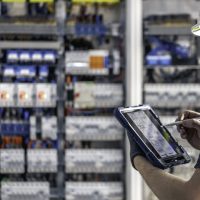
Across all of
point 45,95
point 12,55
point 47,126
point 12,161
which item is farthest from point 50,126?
point 12,55

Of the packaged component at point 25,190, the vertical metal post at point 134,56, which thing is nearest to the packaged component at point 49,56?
the vertical metal post at point 134,56

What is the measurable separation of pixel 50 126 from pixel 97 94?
1.50 feet

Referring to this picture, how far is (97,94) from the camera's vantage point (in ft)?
12.5

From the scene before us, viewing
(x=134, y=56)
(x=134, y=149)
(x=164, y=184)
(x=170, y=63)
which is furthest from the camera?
(x=170, y=63)

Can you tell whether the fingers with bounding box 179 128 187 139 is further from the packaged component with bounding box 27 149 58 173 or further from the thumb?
the packaged component with bounding box 27 149 58 173

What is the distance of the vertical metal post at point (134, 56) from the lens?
3.66 metres

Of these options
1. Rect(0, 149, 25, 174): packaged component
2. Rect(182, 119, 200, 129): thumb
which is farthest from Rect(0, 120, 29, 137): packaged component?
Rect(182, 119, 200, 129): thumb

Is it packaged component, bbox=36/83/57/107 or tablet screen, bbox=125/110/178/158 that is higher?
tablet screen, bbox=125/110/178/158

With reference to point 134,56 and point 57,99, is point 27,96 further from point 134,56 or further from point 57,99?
point 134,56

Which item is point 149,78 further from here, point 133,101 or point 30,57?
point 30,57

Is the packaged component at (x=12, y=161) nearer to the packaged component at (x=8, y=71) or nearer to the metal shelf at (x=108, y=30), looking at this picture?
the packaged component at (x=8, y=71)

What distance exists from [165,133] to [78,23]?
2.32 meters

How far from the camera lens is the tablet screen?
1.59 m

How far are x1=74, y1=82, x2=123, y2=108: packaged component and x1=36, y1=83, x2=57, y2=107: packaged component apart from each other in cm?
18
